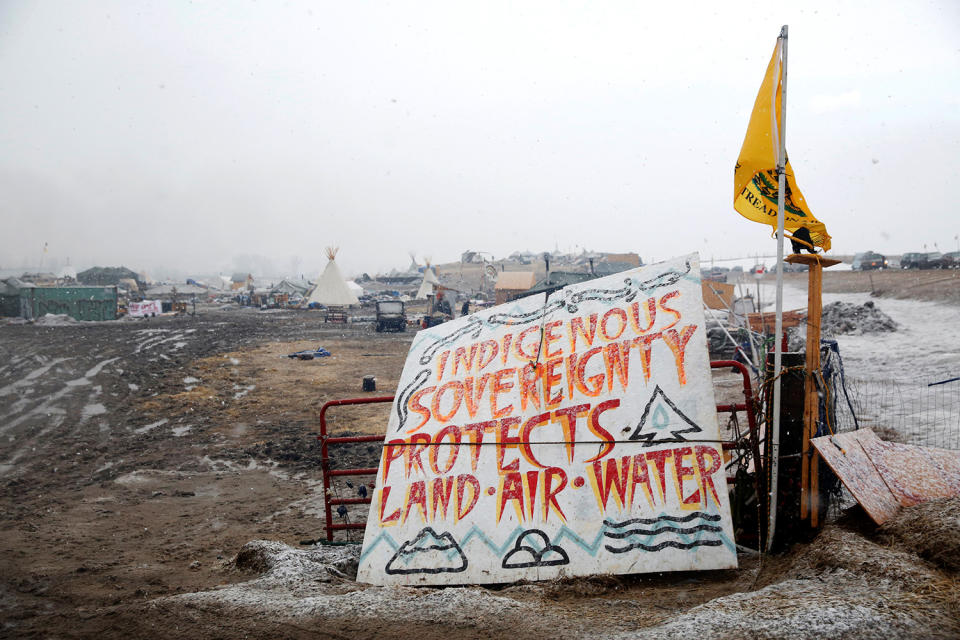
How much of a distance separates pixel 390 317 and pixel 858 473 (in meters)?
30.8

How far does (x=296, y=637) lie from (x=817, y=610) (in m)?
2.86

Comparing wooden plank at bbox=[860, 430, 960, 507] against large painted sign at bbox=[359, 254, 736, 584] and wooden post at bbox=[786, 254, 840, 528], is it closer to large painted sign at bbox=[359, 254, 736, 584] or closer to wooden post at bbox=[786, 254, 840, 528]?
wooden post at bbox=[786, 254, 840, 528]

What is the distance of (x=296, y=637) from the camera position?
3375mm

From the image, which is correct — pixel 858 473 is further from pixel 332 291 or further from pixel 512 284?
pixel 332 291

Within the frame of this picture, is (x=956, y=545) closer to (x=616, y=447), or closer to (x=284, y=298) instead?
(x=616, y=447)

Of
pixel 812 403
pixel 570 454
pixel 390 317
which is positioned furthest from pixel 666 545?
pixel 390 317

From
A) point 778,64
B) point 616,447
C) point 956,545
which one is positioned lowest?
point 956,545

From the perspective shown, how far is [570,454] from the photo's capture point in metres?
4.33

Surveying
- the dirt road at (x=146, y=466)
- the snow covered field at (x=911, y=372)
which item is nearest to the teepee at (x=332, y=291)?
the dirt road at (x=146, y=466)

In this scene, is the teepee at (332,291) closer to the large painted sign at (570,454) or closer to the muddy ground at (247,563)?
the muddy ground at (247,563)

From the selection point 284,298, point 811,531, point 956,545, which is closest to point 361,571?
point 811,531

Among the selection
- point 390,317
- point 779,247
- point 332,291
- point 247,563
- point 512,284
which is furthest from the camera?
point 332,291

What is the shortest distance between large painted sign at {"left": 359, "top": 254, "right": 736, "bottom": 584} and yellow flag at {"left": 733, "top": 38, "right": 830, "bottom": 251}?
67 centimetres

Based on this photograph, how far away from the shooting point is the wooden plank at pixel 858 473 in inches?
151
